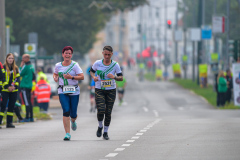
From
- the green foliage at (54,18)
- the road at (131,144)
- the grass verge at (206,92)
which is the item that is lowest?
the grass verge at (206,92)

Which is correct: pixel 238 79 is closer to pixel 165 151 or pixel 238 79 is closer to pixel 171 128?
pixel 171 128

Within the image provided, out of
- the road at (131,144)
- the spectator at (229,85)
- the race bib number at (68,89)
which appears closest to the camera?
the road at (131,144)

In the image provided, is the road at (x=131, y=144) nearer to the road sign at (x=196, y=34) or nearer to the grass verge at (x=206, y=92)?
the grass verge at (x=206, y=92)

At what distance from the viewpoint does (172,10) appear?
13812 centimetres

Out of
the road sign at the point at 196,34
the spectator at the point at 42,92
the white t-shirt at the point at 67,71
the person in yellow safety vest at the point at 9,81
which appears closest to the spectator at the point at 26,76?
the person in yellow safety vest at the point at 9,81

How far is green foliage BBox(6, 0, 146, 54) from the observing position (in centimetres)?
5265

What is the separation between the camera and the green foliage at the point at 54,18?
52650 mm

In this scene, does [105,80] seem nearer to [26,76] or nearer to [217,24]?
[26,76]

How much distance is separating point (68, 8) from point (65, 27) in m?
1.46

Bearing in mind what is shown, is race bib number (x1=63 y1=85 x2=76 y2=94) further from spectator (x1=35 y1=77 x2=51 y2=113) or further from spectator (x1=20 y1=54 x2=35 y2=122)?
spectator (x1=35 y1=77 x2=51 y2=113)

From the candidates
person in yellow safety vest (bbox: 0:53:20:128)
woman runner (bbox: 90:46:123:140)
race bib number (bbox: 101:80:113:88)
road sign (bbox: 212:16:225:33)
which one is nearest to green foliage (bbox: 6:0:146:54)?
road sign (bbox: 212:16:225:33)

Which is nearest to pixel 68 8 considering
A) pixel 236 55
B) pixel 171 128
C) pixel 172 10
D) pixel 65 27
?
pixel 65 27

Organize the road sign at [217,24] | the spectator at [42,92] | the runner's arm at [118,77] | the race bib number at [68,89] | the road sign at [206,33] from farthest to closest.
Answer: the road sign at [206,33] → the road sign at [217,24] → the spectator at [42,92] → the runner's arm at [118,77] → the race bib number at [68,89]

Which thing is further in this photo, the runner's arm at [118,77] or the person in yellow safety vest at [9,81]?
the person in yellow safety vest at [9,81]
